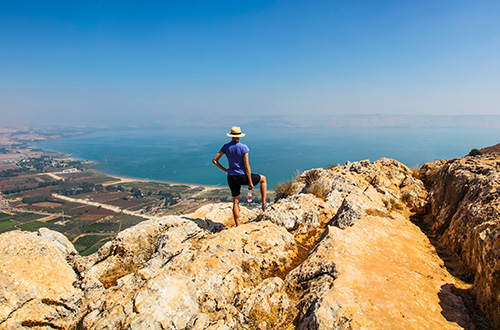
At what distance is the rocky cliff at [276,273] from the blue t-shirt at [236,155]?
4.56 feet

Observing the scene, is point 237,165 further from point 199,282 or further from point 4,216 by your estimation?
point 4,216

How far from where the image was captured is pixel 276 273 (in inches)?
171

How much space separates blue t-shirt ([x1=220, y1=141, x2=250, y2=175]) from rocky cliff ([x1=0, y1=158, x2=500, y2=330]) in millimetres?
1390

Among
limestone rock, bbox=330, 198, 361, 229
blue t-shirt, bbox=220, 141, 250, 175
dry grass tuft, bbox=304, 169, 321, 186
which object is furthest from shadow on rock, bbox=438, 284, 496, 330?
dry grass tuft, bbox=304, 169, 321, 186

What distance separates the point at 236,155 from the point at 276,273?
2.74 metres

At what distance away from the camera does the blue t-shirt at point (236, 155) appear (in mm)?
5614

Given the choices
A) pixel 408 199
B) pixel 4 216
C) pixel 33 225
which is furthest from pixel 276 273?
pixel 4 216

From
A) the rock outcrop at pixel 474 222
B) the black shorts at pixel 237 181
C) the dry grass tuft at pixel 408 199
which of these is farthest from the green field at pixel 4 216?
the rock outcrop at pixel 474 222

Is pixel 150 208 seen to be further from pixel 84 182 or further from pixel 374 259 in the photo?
pixel 374 259

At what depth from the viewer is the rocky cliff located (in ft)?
9.67

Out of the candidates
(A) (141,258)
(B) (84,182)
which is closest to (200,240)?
(A) (141,258)

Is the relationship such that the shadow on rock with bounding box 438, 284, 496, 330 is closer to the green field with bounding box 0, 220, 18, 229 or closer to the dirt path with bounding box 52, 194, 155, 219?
the dirt path with bounding box 52, 194, 155, 219

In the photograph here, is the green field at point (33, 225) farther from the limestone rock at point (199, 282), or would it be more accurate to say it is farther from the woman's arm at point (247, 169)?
the woman's arm at point (247, 169)

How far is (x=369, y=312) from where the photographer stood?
8.63 ft
